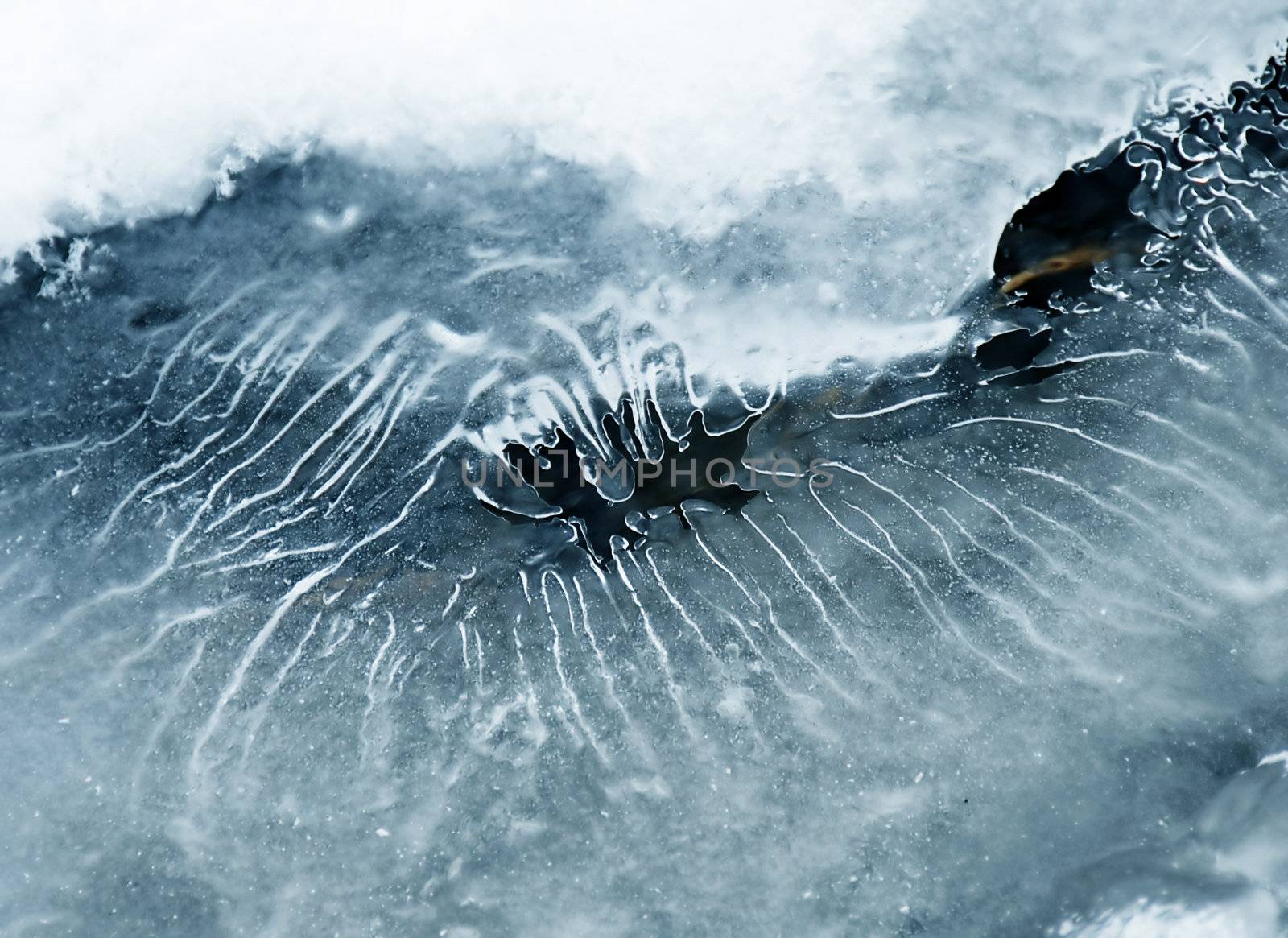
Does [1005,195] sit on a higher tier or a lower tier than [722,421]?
higher

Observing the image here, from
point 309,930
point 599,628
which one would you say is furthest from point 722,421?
point 309,930

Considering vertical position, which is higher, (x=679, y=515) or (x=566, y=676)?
(x=679, y=515)

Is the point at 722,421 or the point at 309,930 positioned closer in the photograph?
the point at 309,930

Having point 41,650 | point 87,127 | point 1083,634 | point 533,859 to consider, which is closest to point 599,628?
point 533,859

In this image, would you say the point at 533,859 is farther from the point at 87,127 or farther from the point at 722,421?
the point at 87,127

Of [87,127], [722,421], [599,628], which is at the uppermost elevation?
[87,127]

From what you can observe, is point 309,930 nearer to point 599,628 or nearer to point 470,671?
point 470,671
